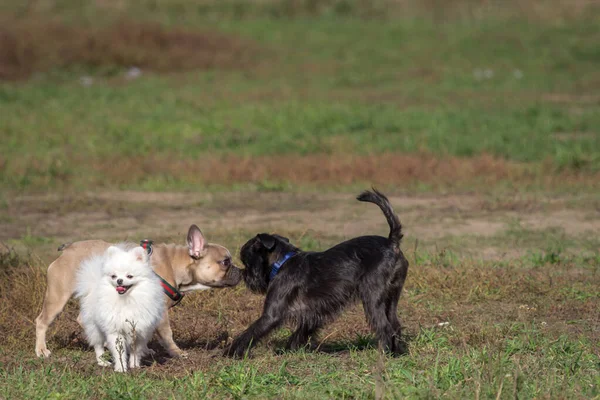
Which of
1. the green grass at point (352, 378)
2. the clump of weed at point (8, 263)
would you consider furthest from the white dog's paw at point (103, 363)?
the clump of weed at point (8, 263)

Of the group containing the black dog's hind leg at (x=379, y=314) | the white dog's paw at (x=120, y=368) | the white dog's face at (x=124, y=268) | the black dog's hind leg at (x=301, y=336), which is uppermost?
the white dog's face at (x=124, y=268)

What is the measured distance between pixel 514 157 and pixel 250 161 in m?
4.57

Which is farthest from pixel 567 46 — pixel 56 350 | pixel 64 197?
pixel 56 350

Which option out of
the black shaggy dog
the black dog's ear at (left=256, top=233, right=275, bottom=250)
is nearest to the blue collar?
the black shaggy dog

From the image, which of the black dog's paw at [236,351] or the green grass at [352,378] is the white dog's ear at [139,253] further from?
the black dog's paw at [236,351]

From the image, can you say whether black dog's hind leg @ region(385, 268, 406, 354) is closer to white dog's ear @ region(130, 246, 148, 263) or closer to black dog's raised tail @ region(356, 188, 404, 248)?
black dog's raised tail @ region(356, 188, 404, 248)

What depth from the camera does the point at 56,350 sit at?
7660 millimetres

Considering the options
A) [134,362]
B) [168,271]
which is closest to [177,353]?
[134,362]

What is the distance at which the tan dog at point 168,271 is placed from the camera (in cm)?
735

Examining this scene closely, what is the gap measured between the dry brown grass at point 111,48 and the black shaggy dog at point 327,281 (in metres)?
19.9

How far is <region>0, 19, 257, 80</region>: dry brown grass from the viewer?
86.4ft

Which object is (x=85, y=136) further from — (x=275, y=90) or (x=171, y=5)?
(x=171, y=5)

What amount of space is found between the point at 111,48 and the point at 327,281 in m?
21.4

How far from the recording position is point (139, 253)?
6.58 m
